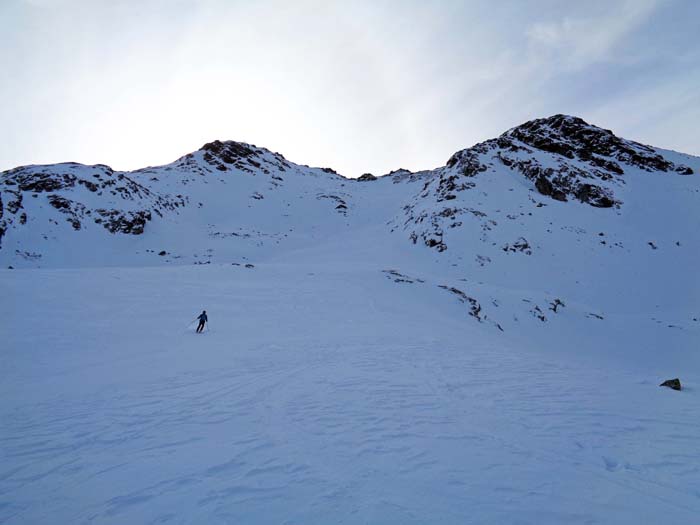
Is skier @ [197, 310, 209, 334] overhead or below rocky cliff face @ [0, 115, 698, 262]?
below

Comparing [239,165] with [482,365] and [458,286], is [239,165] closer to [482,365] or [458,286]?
[458,286]

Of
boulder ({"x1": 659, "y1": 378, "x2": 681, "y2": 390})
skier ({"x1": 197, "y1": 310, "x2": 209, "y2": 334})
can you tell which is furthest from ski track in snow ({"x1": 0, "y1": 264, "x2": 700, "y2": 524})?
skier ({"x1": 197, "y1": 310, "x2": 209, "y2": 334})

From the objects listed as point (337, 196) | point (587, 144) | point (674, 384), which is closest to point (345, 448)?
point (674, 384)

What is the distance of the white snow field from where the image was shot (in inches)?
166

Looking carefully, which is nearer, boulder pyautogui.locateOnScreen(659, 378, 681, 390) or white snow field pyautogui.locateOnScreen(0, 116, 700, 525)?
white snow field pyautogui.locateOnScreen(0, 116, 700, 525)

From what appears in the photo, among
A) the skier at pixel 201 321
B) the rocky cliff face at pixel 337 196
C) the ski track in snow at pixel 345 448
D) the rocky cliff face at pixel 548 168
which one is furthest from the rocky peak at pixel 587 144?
the skier at pixel 201 321

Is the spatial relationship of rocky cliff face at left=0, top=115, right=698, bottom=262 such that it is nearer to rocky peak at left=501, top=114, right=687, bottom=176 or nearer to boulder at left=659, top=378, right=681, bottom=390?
rocky peak at left=501, top=114, right=687, bottom=176

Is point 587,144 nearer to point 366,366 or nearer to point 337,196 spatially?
point 337,196

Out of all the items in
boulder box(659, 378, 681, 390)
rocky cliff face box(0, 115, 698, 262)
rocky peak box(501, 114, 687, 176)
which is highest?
rocky peak box(501, 114, 687, 176)

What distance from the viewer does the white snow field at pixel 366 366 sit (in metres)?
4.23

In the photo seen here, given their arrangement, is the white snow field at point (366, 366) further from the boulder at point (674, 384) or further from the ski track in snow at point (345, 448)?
the boulder at point (674, 384)

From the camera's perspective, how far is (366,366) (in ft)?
35.3

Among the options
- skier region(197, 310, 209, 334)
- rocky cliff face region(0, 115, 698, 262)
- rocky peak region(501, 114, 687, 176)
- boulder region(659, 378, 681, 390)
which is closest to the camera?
boulder region(659, 378, 681, 390)

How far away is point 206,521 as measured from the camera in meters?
3.73
